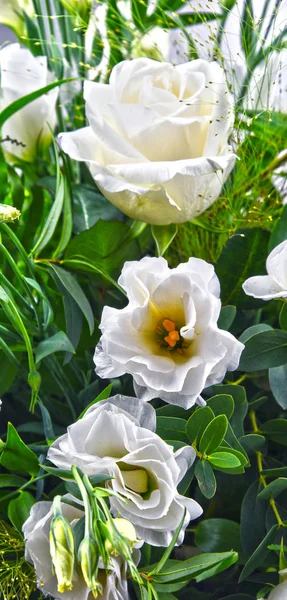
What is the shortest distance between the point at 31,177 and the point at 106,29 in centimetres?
12

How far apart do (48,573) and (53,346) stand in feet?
0.36

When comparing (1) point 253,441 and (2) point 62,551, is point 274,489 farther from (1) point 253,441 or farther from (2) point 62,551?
(2) point 62,551

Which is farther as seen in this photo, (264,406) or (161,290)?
(264,406)

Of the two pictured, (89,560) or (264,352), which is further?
(264,352)

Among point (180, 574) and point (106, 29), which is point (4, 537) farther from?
point (106, 29)

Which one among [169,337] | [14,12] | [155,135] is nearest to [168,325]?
[169,337]

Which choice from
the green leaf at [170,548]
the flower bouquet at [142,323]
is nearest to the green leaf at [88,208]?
the flower bouquet at [142,323]

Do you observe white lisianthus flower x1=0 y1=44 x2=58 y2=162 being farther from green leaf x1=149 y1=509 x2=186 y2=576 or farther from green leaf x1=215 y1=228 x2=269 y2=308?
green leaf x1=149 y1=509 x2=186 y2=576

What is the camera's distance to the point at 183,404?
13.4 inches

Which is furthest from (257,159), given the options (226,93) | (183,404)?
(183,404)

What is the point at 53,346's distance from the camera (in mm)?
377

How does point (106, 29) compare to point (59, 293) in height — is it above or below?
above

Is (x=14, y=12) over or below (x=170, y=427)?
over


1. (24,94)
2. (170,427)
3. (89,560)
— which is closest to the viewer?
(89,560)
